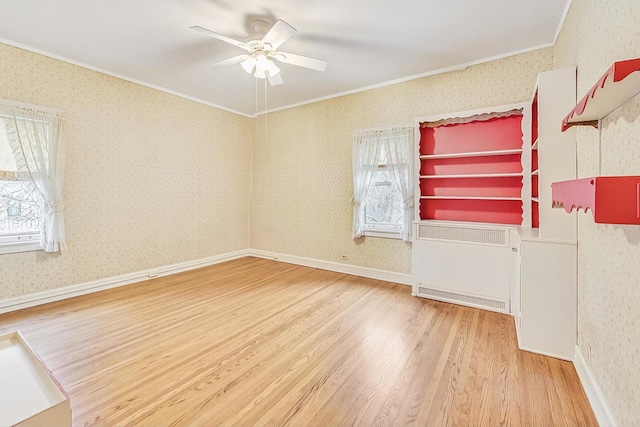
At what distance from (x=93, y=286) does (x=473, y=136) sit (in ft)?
16.5

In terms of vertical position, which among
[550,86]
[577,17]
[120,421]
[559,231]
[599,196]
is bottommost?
[120,421]

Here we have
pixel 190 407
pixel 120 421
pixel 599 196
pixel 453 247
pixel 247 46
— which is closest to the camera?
pixel 599 196

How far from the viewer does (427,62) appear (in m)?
3.39

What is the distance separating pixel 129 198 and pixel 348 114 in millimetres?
3381

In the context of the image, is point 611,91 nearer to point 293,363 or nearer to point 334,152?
point 293,363

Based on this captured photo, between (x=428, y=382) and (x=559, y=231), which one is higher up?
(x=559, y=231)

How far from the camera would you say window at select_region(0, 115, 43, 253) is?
3002 mm

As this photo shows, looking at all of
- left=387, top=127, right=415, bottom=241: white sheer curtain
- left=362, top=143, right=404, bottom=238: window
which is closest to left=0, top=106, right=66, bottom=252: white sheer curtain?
left=362, top=143, right=404, bottom=238: window

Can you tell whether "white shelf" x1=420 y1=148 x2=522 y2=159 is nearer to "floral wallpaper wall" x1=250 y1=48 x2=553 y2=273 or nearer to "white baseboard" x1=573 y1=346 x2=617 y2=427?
"floral wallpaper wall" x1=250 y1=48 x2=553 y2=273

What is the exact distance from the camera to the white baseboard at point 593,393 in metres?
1.45

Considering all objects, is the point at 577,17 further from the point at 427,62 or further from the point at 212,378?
the point at 212,378

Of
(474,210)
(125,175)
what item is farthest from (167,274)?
(474,210)

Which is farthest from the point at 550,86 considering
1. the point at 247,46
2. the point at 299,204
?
the point at 299,204

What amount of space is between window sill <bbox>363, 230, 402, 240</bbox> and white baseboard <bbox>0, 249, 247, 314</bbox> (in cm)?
278
